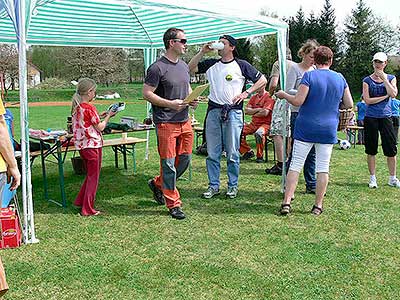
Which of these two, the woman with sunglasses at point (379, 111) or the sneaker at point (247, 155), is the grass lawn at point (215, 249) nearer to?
the woman with sunglasses at point (379, 111)

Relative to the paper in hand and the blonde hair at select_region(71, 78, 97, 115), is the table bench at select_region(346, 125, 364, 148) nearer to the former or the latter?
the paper in hand

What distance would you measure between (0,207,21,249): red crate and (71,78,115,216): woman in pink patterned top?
929 mm

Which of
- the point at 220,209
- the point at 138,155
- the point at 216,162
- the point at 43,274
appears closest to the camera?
the point at 43,274

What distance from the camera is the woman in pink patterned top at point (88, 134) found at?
4.62 meters

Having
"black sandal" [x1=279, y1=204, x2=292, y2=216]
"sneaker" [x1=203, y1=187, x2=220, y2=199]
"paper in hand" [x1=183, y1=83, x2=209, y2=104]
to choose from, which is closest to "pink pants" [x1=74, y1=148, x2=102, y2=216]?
"paper in hand" [x1=183, y1=83, x2=209, y2=104]

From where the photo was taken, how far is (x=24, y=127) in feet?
12.5

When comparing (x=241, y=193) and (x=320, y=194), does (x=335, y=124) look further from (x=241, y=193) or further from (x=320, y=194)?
(x=241, y=193)

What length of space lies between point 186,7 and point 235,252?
2384 mm

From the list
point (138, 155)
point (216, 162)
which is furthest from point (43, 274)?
point (138, 155)

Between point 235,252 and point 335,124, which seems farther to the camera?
point 335,124

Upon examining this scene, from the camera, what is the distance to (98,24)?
666 cm

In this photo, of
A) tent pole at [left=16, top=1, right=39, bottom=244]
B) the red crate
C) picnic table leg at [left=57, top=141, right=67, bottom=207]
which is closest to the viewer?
tent pole at [left=16, top=1, right=39, bottom=244]

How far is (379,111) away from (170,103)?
2777 millimetres

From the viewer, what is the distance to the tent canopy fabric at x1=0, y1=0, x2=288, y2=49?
5613 mm
